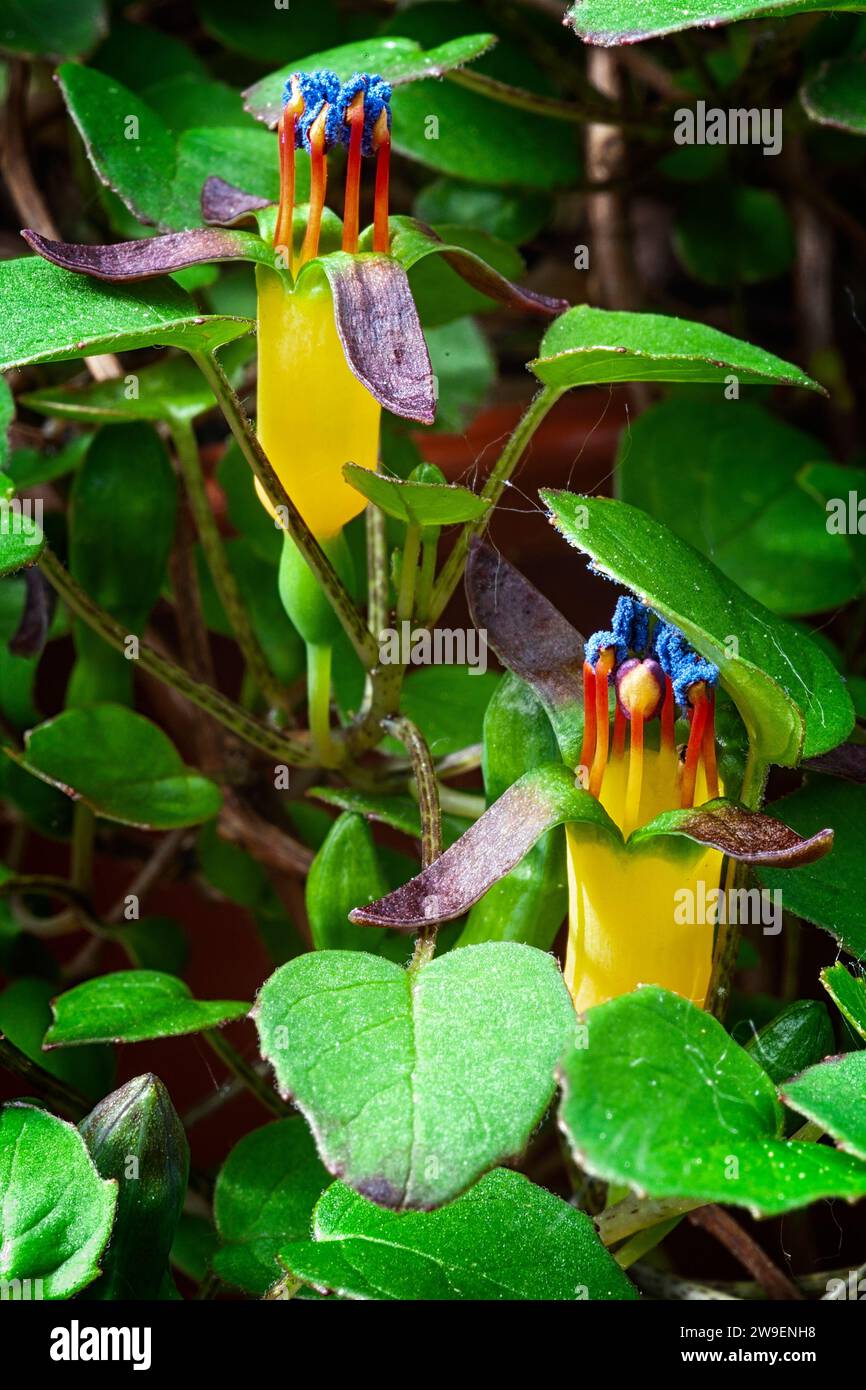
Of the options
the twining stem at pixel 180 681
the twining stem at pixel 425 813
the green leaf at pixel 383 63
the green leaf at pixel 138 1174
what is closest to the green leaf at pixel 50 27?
the green leaf at pixel 383 63

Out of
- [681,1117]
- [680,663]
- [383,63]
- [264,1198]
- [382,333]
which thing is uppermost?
[383,63]

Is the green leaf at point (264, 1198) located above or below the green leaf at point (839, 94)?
below

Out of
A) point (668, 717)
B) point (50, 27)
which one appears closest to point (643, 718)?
point (668, 717)

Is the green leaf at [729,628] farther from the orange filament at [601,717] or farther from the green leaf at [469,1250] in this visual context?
the green leaf at [469,1250]

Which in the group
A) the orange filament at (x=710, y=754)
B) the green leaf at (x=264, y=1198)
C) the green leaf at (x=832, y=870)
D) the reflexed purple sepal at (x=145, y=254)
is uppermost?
the reflexed purple sepal at (x=145, y=254)

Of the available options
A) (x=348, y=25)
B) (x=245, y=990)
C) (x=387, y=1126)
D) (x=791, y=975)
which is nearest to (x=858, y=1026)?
(x=387, y=1126)

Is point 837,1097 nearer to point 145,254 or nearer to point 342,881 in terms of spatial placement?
point 342,881
